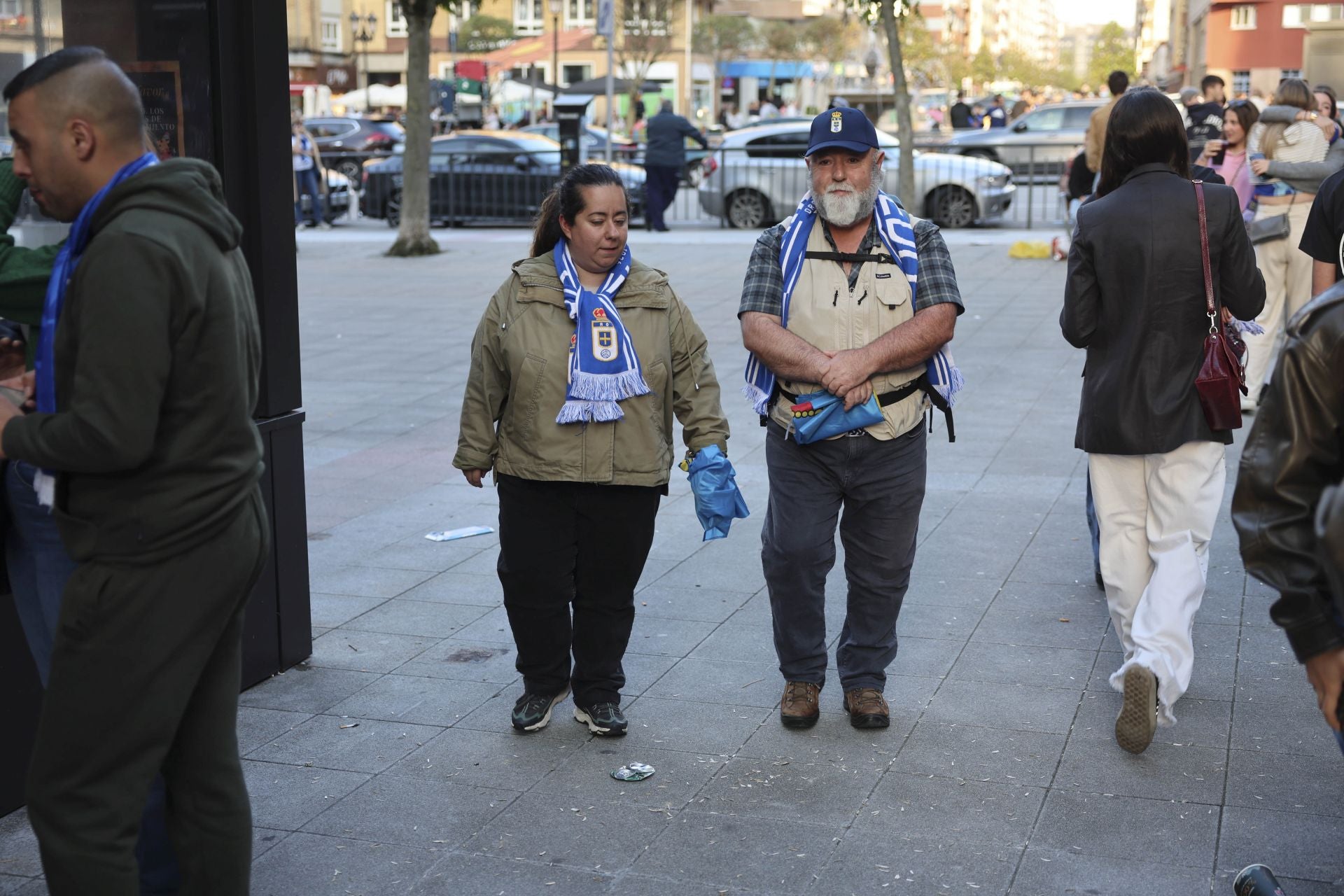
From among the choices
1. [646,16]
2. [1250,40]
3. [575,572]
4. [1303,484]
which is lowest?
[575,572]

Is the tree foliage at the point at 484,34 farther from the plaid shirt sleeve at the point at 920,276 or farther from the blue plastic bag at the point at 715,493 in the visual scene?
the blue plastic bag at the point at 715,493

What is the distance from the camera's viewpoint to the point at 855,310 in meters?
4.38

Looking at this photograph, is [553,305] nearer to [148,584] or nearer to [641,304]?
[641,304]

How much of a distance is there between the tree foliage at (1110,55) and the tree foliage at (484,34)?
4726cm

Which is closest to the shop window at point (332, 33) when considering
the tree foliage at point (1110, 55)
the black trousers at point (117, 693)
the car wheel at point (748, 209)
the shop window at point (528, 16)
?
the shop window at point (528, 16)

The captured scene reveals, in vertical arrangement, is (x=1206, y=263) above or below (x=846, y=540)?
above

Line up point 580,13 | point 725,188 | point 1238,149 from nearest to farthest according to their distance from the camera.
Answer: point 1238,149 → point 725,188 → point 580,13

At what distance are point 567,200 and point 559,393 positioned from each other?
1.82 feet

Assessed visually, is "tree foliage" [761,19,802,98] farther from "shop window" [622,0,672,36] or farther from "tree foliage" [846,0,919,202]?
"tree foliage" [846,0,919,202]

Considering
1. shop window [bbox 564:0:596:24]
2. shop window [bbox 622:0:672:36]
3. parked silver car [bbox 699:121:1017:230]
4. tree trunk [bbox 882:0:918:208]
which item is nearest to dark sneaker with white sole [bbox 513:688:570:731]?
tree trunk [bbox 882:0:918:208]

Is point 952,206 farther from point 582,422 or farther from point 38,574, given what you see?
point 38,574

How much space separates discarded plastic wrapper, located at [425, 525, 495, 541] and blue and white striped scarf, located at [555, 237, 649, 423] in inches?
103

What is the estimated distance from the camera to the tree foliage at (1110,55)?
120562 mm

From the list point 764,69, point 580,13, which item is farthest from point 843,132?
point 764,69
